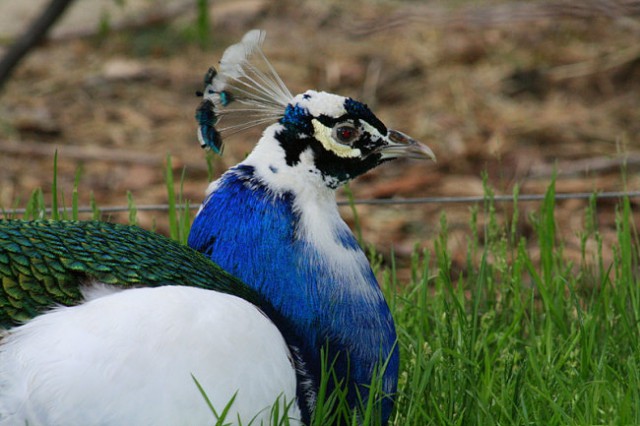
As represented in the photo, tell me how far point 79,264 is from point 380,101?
3.45 m

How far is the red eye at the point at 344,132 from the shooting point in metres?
2.36

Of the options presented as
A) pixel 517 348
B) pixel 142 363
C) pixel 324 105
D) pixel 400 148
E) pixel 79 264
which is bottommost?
pixel 517 348

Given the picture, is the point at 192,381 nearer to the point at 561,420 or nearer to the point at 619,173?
the point at 561,420

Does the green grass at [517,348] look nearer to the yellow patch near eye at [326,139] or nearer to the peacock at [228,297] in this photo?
the peacock at [228,297]

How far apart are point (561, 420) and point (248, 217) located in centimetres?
74

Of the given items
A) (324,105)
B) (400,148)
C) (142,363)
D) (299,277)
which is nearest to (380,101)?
(400,148)

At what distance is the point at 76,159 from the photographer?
500 centimetres

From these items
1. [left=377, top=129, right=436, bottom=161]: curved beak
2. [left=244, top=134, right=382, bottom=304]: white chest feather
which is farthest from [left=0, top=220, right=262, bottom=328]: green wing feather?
[left=377, top=129, right=436, bottom=161]: curved beak

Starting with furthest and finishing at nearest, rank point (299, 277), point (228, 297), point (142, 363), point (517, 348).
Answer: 1. point (517, 348)
2. point (299, 277)
3. point (228, 297)
4. point (142, 363)

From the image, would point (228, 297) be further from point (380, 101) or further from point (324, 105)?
point (380, 101)

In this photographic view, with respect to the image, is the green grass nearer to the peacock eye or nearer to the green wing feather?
the green wing feather

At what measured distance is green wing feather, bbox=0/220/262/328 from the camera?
78.7 inches

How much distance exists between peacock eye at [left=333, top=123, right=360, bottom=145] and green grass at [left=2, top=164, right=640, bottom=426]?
1.50 ft

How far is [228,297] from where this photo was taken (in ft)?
6.71
